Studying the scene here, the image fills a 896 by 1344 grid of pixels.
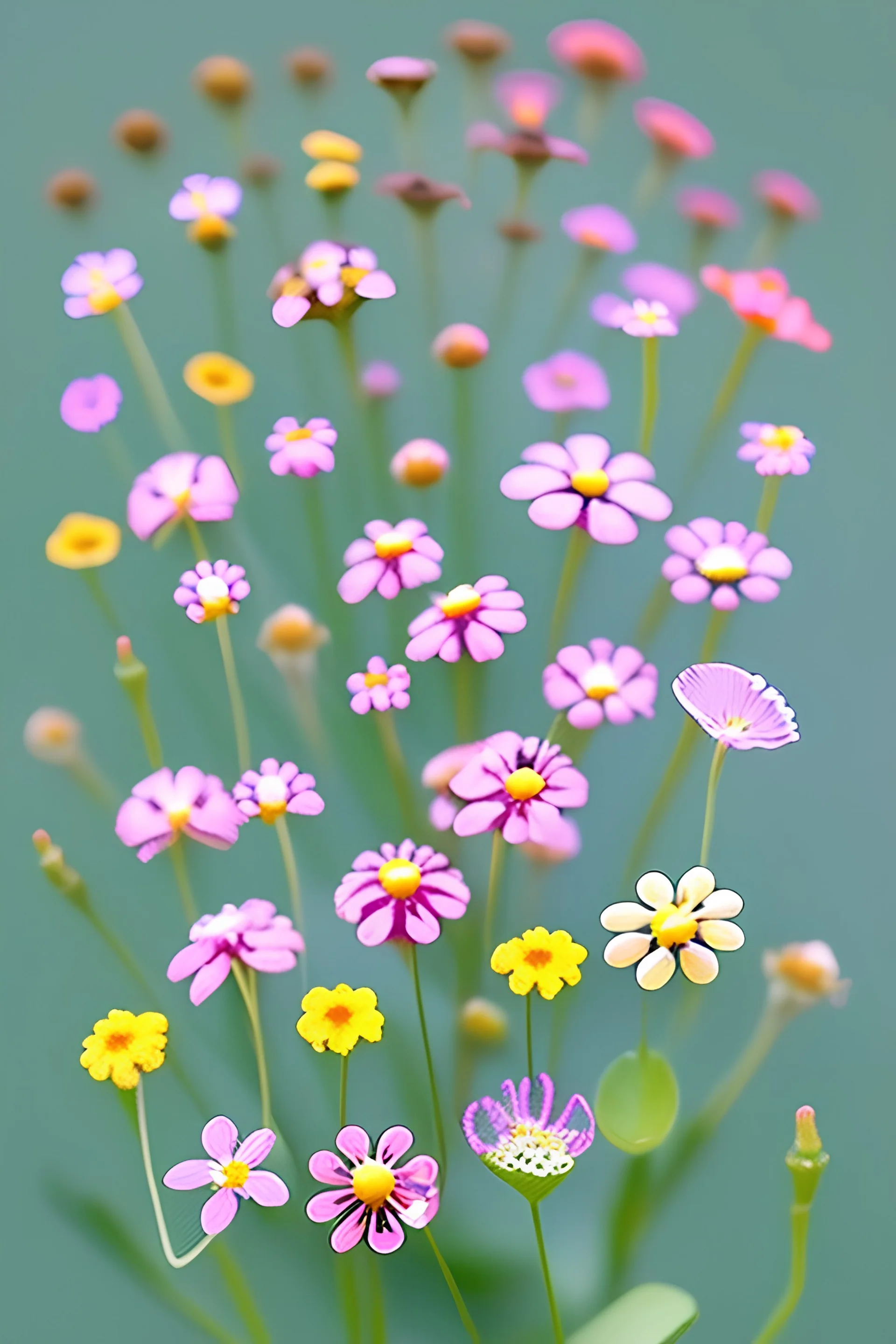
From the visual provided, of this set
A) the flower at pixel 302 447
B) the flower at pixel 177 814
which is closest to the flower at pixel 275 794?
the flower at pixel 177 814

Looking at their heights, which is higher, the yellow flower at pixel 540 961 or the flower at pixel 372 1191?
the yellow flower at pixel 540 961

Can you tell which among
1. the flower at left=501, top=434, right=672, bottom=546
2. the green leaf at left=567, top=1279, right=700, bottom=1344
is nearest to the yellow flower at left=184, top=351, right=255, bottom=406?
the flower at left=501, top=434, right=672, bottom=546

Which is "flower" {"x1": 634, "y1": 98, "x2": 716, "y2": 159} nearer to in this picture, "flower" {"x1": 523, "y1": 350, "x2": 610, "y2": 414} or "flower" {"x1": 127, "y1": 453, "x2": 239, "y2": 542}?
"flower" {"x1": 523, "y1": 350, "x2": 610, "y2": 414}

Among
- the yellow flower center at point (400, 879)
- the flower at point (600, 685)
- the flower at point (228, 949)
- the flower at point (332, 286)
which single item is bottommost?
the flower at point (228, 949)

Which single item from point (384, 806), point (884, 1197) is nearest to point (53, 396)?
point (384, 806)

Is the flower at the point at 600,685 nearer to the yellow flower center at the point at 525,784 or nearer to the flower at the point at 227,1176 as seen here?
the yellow flower center at the point at 525,784

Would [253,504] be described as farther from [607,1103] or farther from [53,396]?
[607,1103]

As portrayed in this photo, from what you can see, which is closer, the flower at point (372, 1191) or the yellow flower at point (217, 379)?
the flower at point (372, 1191)
